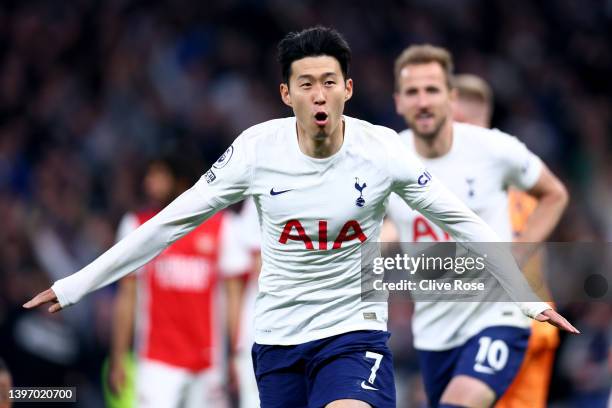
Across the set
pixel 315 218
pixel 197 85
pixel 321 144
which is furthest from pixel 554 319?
pixel 197 85

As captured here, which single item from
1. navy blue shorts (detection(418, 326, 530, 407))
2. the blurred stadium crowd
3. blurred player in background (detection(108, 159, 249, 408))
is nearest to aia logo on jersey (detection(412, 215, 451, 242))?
navy blue shorts (detection(418, 326, 530, 407))

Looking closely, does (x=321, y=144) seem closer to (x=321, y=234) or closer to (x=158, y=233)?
(x=321, y=234)

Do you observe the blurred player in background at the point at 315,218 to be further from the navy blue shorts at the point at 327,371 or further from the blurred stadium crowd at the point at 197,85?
the blurred stadium crowd at the point at 197,85

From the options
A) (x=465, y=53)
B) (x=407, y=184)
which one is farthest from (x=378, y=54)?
(x=407, y=184)

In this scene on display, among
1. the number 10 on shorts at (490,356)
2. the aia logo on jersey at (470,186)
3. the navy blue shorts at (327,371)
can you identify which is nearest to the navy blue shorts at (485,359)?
the number 10 on shorts at (490,356)

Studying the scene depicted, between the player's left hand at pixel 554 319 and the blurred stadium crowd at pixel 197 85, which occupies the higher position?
the blurred stadium crowd at pixel 197 85

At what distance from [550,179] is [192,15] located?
942cm

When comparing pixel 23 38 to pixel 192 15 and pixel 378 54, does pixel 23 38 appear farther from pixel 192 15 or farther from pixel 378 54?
pixel 378 54

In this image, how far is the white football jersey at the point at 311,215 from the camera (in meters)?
5.73

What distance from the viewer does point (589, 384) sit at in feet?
33.1

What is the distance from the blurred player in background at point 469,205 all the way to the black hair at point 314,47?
5.38 feet

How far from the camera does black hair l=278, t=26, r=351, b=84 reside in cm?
570

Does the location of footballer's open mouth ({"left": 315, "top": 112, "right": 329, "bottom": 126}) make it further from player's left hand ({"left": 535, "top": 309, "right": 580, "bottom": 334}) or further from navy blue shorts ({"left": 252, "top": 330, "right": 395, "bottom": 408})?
player's left hand ({"left": 535, "top": 309, "right": 580, "bottom": 334})

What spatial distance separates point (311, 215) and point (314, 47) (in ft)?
2.43
